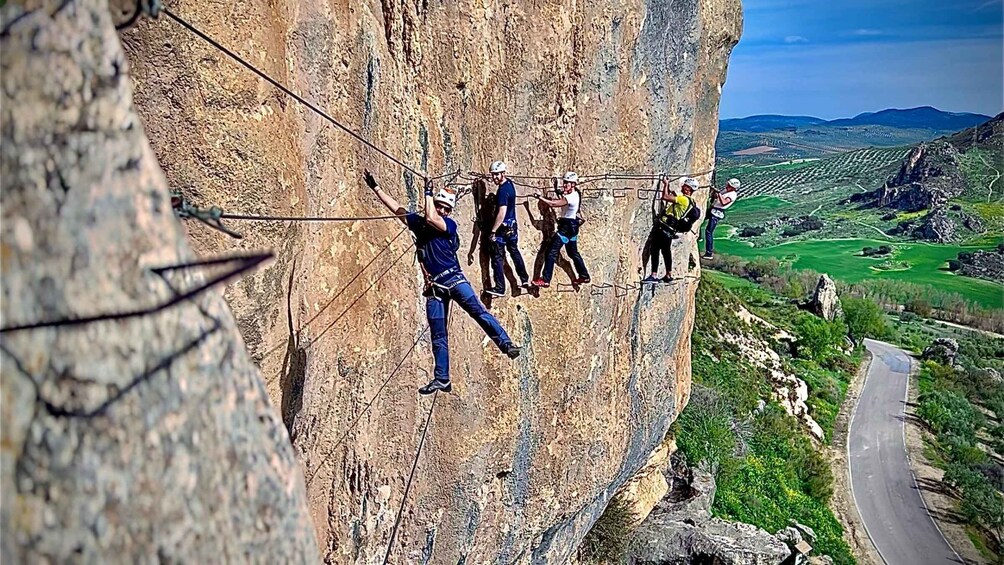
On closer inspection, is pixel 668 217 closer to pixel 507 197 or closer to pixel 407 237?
pixel 507 197

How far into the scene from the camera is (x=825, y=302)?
4700cm

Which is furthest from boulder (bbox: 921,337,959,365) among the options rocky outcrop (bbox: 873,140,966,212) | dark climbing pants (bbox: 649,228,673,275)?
rocky outcrop (bbox: 873,140,966,212)

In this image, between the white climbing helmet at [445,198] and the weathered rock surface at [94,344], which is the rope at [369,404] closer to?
the white climbing helmet at [445,198]

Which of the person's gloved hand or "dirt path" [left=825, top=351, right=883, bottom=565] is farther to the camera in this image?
"dirt path" [left=825, top=351, right=883, bottom=565]

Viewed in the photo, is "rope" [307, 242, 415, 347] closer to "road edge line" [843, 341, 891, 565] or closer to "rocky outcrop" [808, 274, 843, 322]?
"road edge line" [843, 341, 891, 565]

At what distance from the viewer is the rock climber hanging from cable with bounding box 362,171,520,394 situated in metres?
6.38

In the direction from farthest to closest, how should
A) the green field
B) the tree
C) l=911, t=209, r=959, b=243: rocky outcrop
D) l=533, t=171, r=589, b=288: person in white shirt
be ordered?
l=911, t=209, r=959, b=243: rocky outcrop → the green field → the tree → l=533, t=171, r=589, b=288: person in white shirt

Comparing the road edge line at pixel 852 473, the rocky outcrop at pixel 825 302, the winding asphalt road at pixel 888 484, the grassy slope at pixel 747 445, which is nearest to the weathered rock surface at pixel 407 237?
the grassy slope at pixel 747 445

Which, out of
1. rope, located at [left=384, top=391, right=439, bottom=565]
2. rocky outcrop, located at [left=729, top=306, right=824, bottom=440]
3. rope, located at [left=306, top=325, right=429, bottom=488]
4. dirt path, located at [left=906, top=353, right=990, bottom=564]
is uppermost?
rope, located at [left=306, top=325, right=429, bottom=488]

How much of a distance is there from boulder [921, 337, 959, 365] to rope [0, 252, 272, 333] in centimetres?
5481

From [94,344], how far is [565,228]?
619 centimetres

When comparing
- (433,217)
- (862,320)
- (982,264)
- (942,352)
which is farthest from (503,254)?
(982,264)

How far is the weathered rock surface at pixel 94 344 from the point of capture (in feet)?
7.27

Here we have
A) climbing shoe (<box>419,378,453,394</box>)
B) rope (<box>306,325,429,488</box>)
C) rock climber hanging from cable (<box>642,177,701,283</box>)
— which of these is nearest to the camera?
rope (<box>306,325,429,488</box>)
